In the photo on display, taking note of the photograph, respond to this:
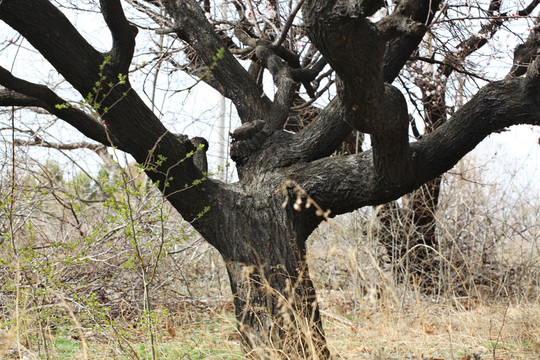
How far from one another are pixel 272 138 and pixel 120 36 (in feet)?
4.70

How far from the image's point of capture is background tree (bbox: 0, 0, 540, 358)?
2875 millimetres

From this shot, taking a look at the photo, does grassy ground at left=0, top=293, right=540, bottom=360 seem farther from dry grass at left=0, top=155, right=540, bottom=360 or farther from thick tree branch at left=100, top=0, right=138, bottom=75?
thick tree branch at left=100, top=0, right=138, bottom=75

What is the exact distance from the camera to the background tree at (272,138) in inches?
113

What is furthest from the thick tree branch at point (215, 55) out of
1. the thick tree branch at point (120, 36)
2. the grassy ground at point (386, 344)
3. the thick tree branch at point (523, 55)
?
the thick tree branch at point (523, 55)

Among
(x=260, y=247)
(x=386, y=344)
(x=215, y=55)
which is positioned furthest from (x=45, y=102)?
(x=386, y=344)

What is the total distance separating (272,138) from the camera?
4.13m

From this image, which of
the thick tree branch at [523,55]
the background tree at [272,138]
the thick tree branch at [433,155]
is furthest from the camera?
the thick tree branch at [523,55]

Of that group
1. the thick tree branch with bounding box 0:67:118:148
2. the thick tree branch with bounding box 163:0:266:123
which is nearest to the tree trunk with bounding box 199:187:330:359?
the thick tree branch with bounding box 163:0:266:123

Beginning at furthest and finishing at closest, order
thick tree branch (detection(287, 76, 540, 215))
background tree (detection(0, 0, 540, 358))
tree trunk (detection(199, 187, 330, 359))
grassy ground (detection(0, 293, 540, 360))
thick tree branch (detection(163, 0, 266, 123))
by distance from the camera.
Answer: thick tree branch (detection(163, 0, 266, 123)) → tree trunk (detection(199, 187, 330, 359)) → grassy ground (detection(0, 293, 540, 360)) → thick tree branch (detection(287, 76, 540, 215)) → background tree (detection(0, 0, 540, 358))

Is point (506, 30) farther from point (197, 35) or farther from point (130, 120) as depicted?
point (130, 120)

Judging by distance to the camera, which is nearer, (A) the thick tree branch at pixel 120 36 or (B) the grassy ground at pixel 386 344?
(A) the thick tree branch at pixel 120 36

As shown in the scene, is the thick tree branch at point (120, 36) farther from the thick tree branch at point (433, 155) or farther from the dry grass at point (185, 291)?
the thick tree branch at point (433, 155)

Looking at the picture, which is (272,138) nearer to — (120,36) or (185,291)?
(120,36)

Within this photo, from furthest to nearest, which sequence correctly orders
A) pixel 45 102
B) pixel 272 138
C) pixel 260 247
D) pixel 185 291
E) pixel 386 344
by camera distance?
pixel 185 291, pixel 272 138, pixel 260 247, pixel 45 102, pixel 386 344
